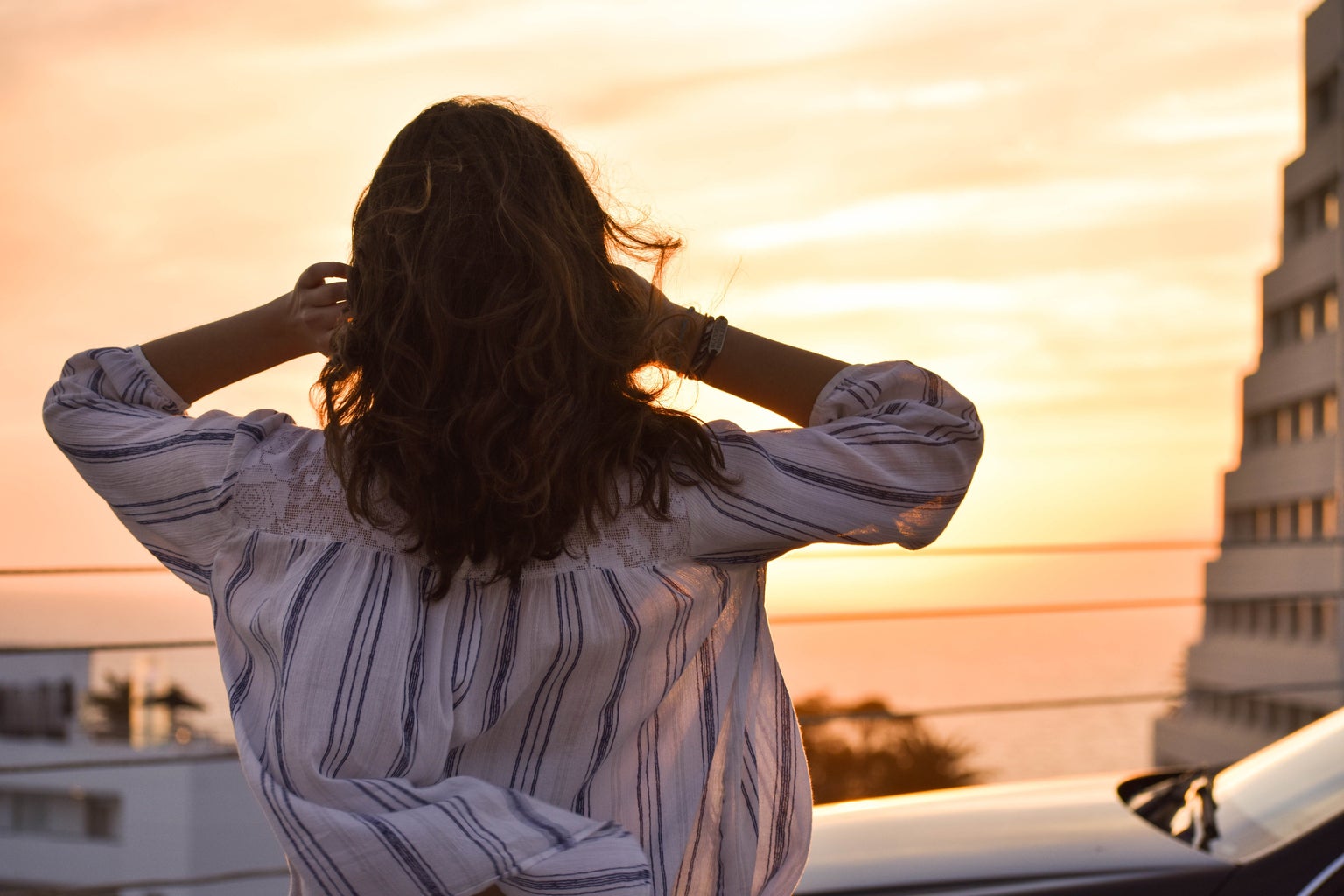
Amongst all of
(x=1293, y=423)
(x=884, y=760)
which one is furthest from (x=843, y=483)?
(x=1293, y=423)

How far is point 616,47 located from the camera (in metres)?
5.71

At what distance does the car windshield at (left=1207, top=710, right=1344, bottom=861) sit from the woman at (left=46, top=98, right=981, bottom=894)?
104 cm

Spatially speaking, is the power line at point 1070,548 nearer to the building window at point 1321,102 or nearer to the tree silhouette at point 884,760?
the tree silhouette at point 884,760

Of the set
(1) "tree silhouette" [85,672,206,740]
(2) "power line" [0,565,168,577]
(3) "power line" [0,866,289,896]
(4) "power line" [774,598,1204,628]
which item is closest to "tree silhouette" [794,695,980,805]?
(1) "tree silhouette" [85,672,206,740]

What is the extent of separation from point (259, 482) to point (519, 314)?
27 cm

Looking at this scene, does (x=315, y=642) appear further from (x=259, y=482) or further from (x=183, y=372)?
(x=183, y=372)

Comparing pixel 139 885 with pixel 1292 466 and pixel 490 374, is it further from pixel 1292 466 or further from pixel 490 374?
pixel 1292 466

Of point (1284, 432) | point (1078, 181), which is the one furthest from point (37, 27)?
point (1284, 432)

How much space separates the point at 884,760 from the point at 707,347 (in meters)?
23.5

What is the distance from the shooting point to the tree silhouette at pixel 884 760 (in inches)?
865

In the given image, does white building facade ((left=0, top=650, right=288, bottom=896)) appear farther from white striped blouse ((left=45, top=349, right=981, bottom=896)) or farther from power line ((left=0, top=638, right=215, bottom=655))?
white striped blouse ((left=45, top=349, right=981, bottom=896))

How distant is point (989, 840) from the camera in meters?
2.07

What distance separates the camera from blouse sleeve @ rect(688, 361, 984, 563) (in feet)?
3.52

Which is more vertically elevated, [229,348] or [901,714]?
[229,348]
